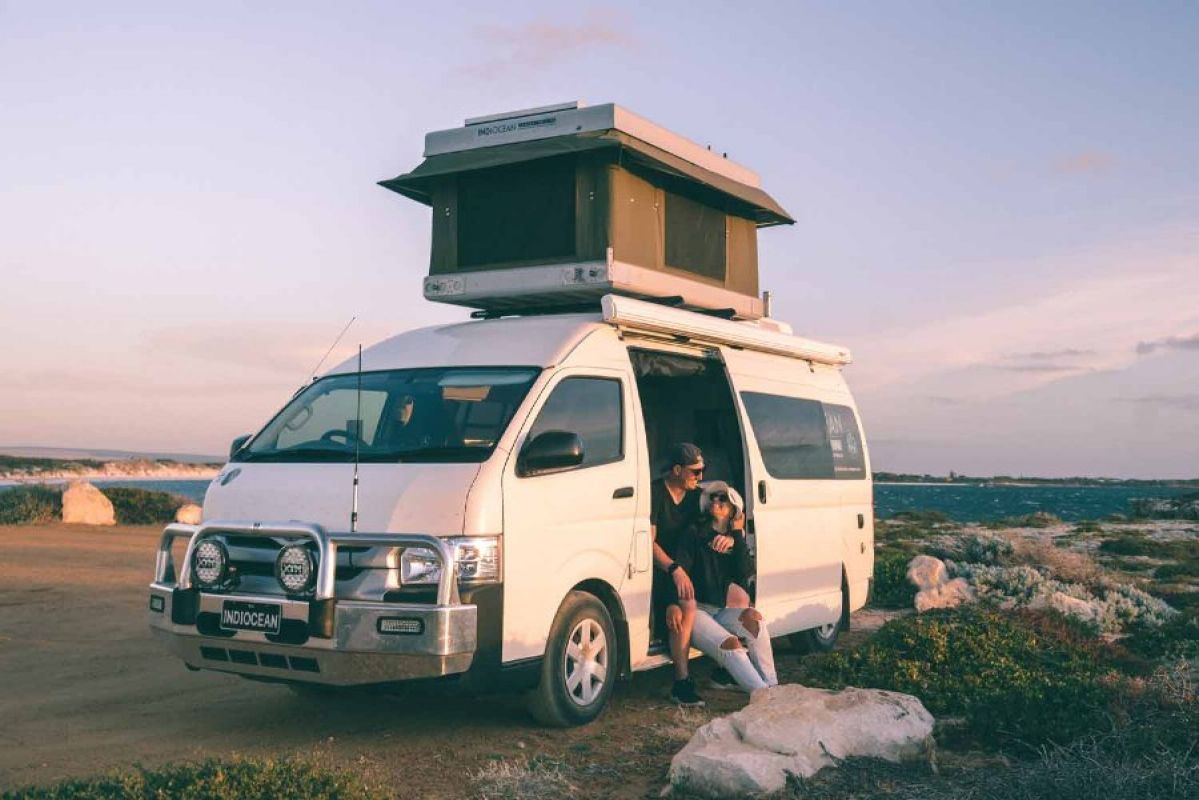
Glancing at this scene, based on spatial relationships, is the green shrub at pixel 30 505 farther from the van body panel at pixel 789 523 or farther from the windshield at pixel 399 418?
the van body panel at pixel 789 523

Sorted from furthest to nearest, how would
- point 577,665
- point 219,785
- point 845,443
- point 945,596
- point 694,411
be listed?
point 945,596, point 845,443, point 694,411, point 577,665, point 219,785

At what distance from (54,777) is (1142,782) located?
5421 millimetres

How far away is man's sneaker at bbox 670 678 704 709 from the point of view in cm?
824

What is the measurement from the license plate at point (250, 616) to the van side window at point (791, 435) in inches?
171

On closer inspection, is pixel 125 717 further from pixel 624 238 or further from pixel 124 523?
pixel 124 523

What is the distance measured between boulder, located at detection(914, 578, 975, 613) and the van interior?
19.7 ft

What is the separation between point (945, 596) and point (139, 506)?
19588 mm

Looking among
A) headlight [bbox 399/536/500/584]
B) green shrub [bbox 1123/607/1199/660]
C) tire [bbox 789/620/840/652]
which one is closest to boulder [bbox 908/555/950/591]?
green shrub [bbox 1123/607/1199/660]

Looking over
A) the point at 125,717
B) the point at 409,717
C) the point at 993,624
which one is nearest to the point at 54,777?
the point at 125,717

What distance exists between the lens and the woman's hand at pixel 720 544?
8516 millimetres

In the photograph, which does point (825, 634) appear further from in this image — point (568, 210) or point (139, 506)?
point (139, 506)

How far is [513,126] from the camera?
9945 mm

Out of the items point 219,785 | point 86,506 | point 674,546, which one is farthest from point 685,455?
point 86,506

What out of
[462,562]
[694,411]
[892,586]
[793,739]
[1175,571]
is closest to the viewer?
[793,739]
